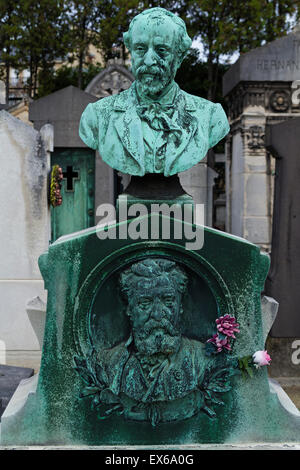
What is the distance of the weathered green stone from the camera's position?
10.8ft

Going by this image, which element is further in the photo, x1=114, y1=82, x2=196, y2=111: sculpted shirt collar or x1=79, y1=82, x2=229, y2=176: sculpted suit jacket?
x1=114, y1=82, x2=196, y2=111: sculpted shirt collar

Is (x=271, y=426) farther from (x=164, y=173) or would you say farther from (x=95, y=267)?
(x=164, y=173)

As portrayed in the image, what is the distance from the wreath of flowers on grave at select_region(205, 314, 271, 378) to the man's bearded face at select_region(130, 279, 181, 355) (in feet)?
0.75

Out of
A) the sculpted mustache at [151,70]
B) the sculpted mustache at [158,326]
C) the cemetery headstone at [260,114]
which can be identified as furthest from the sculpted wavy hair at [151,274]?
the cemetery headstone at [260,114]

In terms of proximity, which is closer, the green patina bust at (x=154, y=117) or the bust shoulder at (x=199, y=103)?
the green patina bust at (x=154, y=117)

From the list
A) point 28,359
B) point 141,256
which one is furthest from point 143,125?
point 28,359

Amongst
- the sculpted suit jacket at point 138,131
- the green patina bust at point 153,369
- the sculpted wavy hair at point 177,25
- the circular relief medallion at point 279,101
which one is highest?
the circular relief medallion at point 279,101

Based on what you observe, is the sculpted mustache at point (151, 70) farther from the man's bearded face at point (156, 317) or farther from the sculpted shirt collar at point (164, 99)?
the man's bearded face at point (156, 317)

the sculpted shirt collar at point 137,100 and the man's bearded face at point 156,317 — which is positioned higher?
the sculpted shirt collar at point 137,100

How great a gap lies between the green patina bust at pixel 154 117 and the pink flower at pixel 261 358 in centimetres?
117

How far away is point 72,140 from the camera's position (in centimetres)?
936

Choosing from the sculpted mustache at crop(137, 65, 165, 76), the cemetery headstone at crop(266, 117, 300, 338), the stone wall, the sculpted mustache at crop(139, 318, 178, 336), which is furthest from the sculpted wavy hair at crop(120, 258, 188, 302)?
the stone wall

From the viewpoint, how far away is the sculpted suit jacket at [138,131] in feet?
11.4

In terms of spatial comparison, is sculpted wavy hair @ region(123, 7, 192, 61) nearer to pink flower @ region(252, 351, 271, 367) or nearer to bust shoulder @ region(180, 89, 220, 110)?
bust shoulder @ region(180, 89, 220, 110)
